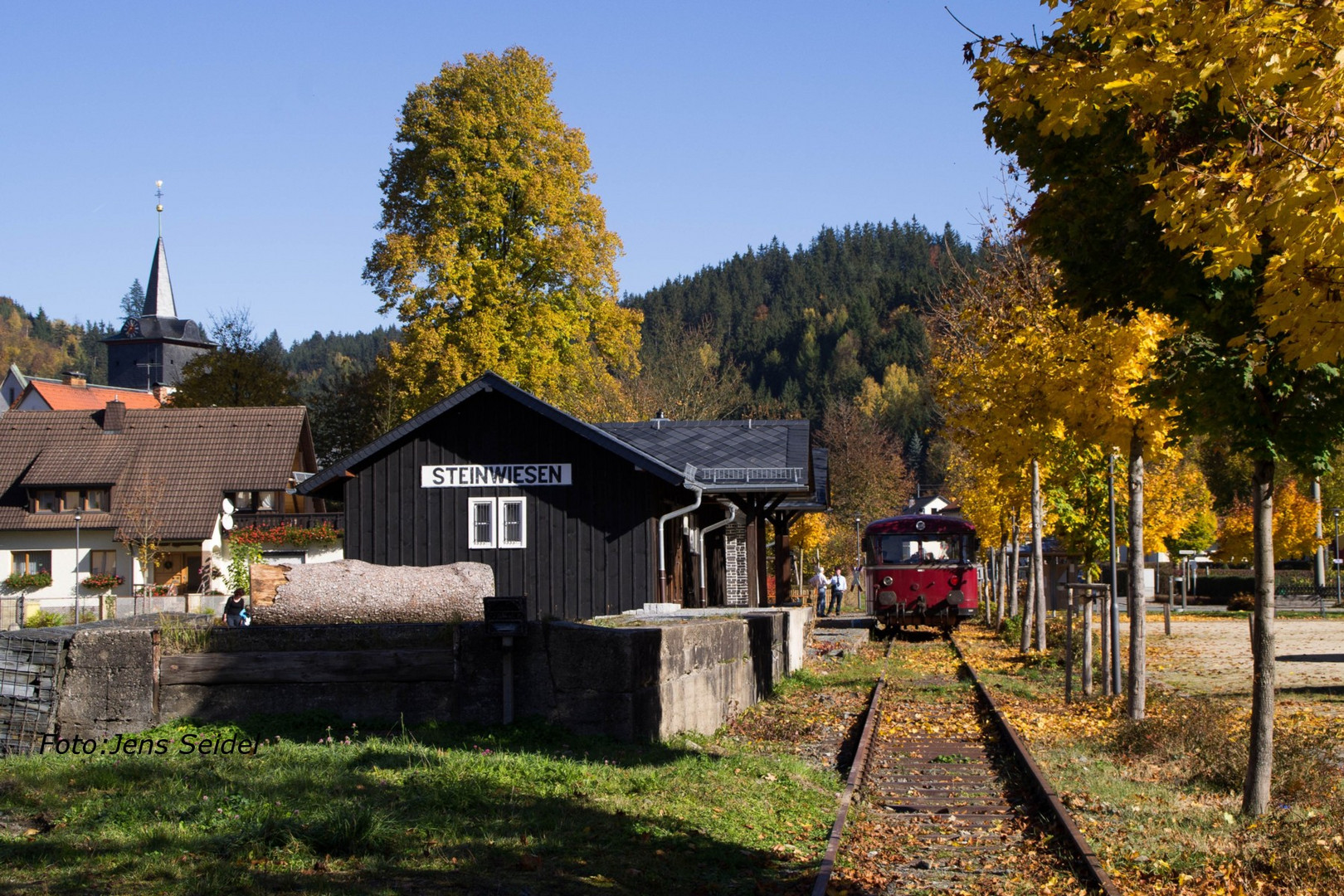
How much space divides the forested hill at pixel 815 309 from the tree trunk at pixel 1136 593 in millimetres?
92346

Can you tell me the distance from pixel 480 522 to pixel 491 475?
0.92 metres

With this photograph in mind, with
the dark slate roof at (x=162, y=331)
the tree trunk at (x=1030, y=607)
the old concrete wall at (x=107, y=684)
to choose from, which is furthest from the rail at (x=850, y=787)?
the dark slate roof at (x=162, y=331)

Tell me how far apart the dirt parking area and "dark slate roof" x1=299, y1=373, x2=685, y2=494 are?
9.36m

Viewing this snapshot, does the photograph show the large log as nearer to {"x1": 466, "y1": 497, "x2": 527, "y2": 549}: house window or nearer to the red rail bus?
{"x1": 466, "y1": 497, "x2": 527, "y2": 549}: house window

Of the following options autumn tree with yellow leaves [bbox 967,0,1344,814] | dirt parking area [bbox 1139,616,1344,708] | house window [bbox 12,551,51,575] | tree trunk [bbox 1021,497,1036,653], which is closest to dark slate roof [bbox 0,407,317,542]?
house window [bbox 12,551,51,575]

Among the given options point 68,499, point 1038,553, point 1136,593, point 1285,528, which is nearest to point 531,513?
point 1038,553

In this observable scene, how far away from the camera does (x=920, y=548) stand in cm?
3244

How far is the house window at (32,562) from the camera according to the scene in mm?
45500

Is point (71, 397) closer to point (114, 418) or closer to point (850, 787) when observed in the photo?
point (114, 418)

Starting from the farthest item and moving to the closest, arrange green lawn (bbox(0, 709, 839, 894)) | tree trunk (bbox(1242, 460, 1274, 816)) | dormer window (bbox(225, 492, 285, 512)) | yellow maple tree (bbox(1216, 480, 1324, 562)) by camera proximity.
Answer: yellow maple tree (bbox(1216, 480, 1324, 562)) < dormer window (bbox(225, 492, 285, 512)) < tree trunk (bbox(1242, 460, 1274, 816)) < green lawn (bbox(0, 709, 839, 894))

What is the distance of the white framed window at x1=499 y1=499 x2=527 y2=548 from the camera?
74.9 ft

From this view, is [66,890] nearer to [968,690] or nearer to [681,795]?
[681,795]

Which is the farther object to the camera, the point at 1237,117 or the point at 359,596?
the point at 359,596

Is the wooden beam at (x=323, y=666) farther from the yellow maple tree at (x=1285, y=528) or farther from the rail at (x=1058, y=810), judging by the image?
the yellow maple tree at (x=1285, y=528)
